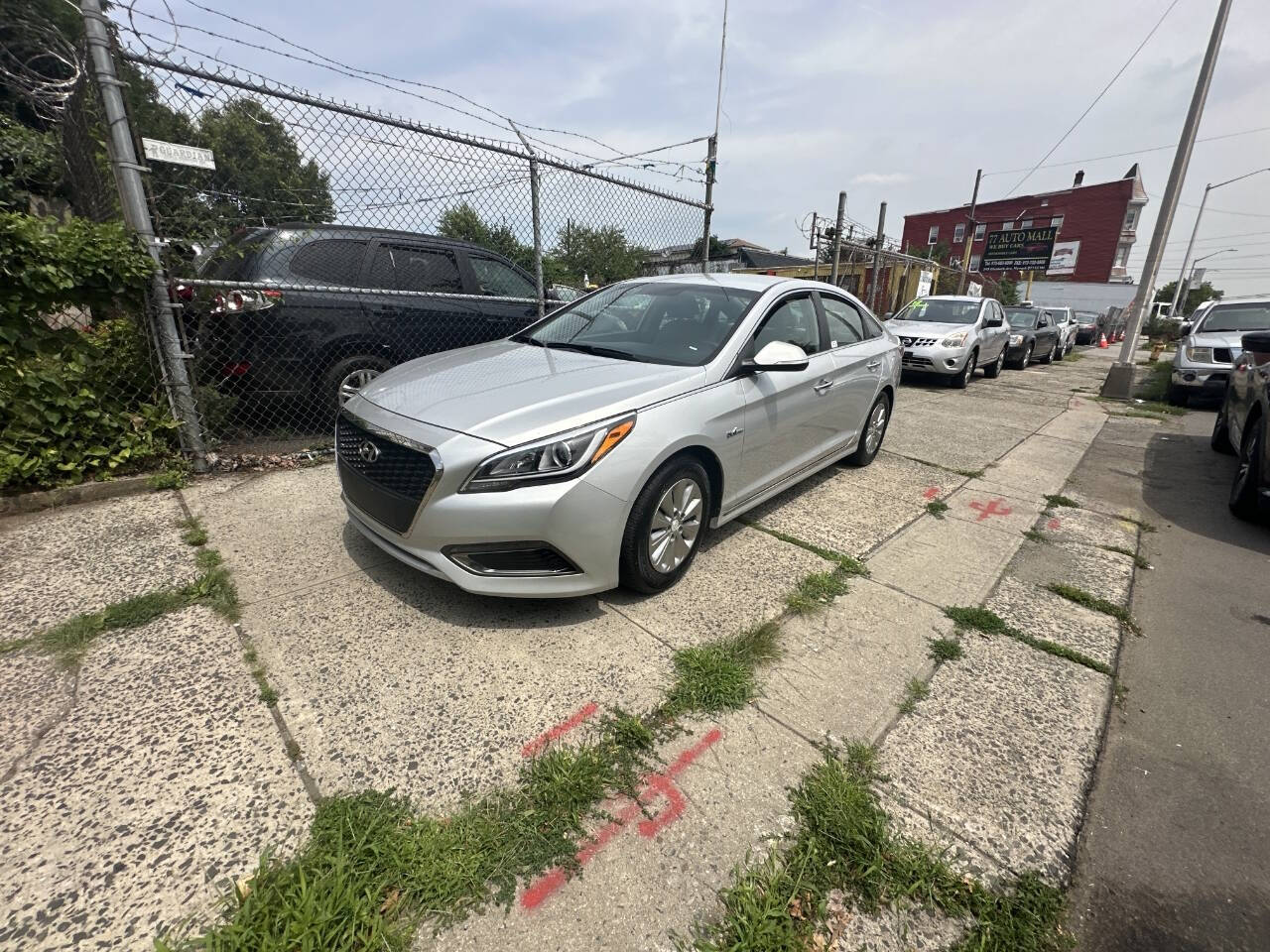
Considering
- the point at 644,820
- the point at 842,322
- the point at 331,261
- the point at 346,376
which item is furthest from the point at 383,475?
the point at 842,322

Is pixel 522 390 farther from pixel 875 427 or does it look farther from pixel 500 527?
pixel 875 427

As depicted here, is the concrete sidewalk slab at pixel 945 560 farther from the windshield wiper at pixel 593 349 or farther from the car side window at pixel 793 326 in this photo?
the windshield wiper at pixel 593 349

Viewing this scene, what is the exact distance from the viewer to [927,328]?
10.0m

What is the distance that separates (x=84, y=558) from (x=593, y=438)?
9.10 ft

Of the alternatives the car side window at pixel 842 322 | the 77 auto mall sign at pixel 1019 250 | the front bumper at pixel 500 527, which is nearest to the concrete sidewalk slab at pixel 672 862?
the front bumper at pixel 500 527

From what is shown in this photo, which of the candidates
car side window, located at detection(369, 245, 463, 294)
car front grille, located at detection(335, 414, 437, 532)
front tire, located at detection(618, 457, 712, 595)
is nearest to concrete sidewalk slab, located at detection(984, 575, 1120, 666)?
front tire, located at detection(618, 457, 712, 595)

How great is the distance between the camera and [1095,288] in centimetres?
3753

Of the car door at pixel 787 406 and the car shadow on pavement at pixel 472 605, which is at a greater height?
the car door at pixel 787 406

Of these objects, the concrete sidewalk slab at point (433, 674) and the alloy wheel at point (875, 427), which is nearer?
the concrete sidewalk slab at point (433, 674)

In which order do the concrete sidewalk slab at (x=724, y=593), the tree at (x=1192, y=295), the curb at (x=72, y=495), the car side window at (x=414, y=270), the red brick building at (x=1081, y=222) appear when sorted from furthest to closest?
the tree at (x=1192, y=295), the red brick building at (x=1081, y=222), the car side window at (x=414, y=270), the curb at (x=72, y=495), the concrete sidewalk slab at (x=724, y=593)

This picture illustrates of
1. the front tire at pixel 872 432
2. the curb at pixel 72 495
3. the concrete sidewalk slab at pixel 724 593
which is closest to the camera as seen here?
the concrete sidewalk slab at pixel 724 593

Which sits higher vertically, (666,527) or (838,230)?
(838,230)

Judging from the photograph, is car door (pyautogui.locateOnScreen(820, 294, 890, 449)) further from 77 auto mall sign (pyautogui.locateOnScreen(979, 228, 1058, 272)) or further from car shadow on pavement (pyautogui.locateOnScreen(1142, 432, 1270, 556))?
77 auto mall sign (pyautogui.locateOnScreen(979, 228, 1058, 272))

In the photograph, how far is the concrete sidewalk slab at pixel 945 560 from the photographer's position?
320 centimetres
